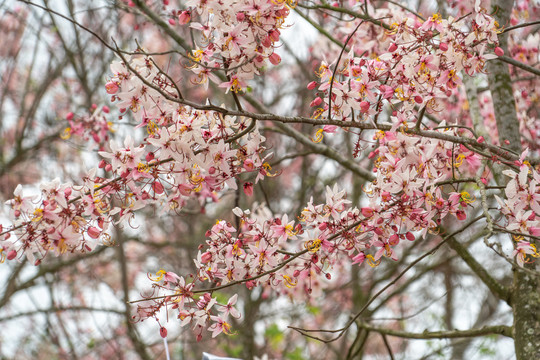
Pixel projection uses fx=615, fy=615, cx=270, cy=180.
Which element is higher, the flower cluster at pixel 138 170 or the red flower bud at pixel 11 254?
the flower cluster at pixel 138 170

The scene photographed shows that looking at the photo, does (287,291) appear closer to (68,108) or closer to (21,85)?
(68,108)

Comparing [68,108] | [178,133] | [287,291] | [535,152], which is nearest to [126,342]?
[68,108]

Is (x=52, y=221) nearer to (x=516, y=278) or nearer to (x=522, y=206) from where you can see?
(x=522, y=206)

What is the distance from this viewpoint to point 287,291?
14.6ft

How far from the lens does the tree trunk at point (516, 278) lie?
299 centimetres

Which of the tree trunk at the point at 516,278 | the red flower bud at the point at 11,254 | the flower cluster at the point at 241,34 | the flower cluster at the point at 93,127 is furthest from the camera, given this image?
the flower cluster at the point at 93,127

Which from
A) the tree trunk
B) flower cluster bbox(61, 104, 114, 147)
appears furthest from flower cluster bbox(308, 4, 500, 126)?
flower cluster bbox(61, 104, 114, 147)

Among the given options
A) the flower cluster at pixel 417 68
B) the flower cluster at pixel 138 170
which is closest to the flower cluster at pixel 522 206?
the flower cluster at pixel 417 68

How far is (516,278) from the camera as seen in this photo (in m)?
3.18

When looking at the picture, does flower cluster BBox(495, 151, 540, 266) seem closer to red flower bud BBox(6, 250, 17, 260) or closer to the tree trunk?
the tree trunk

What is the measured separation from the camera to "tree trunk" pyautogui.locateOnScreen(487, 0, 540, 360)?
2990mm

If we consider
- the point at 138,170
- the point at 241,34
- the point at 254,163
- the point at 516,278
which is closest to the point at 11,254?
the point at 138,170

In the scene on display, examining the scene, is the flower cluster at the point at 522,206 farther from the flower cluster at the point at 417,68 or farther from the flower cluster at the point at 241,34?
the flower cluster at the point at 241,34

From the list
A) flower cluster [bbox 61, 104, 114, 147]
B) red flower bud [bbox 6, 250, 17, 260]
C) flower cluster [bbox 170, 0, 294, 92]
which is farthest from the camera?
flower cluster [bbox 61, 104, 114, 147]
